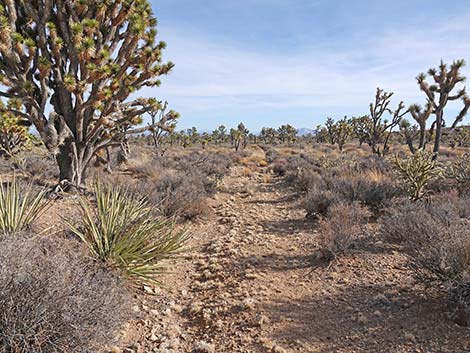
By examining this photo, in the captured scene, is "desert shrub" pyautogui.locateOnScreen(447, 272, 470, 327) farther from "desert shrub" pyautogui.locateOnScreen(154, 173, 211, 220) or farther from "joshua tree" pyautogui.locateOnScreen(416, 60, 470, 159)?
"joshua tree" pyautogui.locateOnScreen(416, 60, 470, 159)

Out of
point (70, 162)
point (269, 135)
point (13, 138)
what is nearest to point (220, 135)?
point (269, 135)

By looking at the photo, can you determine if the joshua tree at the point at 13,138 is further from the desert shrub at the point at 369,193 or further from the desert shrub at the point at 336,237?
the desert shrub at the point at 336,237

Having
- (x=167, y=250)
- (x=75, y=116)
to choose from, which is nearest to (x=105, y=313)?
(x=167, y=250)

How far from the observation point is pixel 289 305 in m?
3.80

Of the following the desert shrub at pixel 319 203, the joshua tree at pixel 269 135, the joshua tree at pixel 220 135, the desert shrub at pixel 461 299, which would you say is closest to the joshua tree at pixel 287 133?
the joshua tree at pixel 269 135

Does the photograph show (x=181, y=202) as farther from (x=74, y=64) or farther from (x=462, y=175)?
(x=462, y=175)

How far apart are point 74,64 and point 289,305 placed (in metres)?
7.18

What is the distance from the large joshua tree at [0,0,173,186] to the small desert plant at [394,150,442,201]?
6.74 metres

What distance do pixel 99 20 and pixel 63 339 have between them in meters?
7.81

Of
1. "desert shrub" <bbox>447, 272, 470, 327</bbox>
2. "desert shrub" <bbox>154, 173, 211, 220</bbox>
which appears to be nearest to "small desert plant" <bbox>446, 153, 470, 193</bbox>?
"desert shrub" <bbox>447, 272, 470, 327</bbox>

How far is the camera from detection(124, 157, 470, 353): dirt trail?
3.09 m

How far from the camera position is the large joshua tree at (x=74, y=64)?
7.28m

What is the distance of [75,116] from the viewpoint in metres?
8.26

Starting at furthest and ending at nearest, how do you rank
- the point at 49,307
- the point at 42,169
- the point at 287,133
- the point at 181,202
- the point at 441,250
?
the point at 287,133 → the point at 42,169 → the point at 181,202 → the point at 441,250 → the point at 49,307
